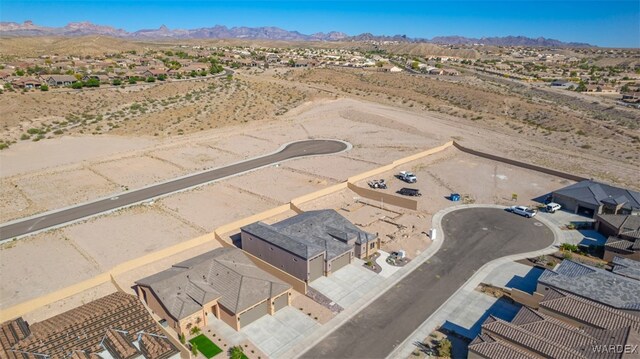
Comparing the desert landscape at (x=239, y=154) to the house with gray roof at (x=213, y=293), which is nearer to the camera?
the house with gray roof at (x=213, y=293)

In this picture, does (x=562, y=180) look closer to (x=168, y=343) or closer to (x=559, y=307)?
(x=559, y=307)

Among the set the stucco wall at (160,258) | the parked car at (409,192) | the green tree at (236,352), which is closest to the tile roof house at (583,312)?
the stucco wall at (160,258)

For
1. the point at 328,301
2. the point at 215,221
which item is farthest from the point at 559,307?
the point at 215,221

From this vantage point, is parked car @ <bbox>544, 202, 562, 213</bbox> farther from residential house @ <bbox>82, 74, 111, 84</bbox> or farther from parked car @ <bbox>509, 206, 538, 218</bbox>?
residential house @ <bbox>82, 74, 111, 84</bbox>

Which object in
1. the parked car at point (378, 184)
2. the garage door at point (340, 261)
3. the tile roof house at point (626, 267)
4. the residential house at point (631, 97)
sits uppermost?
the residential house at point (631, 97)

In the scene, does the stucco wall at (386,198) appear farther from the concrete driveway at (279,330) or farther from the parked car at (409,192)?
the concrete driveway at (279,330)

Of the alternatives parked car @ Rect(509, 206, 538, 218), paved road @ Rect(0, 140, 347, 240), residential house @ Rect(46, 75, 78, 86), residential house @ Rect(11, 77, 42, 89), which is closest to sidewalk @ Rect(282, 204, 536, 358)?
parked car @ Rect(509, 206, 538, 218)
